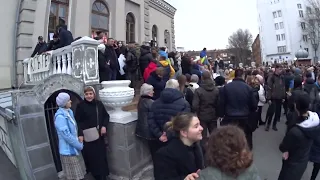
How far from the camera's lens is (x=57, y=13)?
11797 mm

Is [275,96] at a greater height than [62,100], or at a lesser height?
lesser

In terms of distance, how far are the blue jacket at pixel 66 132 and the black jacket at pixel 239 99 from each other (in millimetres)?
2953

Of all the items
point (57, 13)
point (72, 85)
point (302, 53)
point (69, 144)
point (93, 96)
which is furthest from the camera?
Result: point (302, 53)

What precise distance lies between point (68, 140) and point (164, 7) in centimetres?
2017

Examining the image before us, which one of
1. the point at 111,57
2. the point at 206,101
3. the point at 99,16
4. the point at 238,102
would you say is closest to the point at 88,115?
the point at 206,101

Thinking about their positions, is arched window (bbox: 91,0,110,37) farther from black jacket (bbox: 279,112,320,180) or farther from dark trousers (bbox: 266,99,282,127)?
black jacket (bbox: 279,112,320,180)

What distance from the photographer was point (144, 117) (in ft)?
14.3

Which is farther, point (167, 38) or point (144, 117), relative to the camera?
point (167, 38)

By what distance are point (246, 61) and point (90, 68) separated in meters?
61.2

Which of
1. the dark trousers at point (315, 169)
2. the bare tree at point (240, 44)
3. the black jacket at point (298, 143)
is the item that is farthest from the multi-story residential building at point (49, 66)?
the bare tree at point (240, 44)

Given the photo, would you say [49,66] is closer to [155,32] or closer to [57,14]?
[57,14]

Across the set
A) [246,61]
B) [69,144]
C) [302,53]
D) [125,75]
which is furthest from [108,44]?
[246,61]

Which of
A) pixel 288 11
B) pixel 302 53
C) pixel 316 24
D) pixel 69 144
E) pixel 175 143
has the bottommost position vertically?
pixel 69 144

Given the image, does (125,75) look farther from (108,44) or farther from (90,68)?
(90,68)
